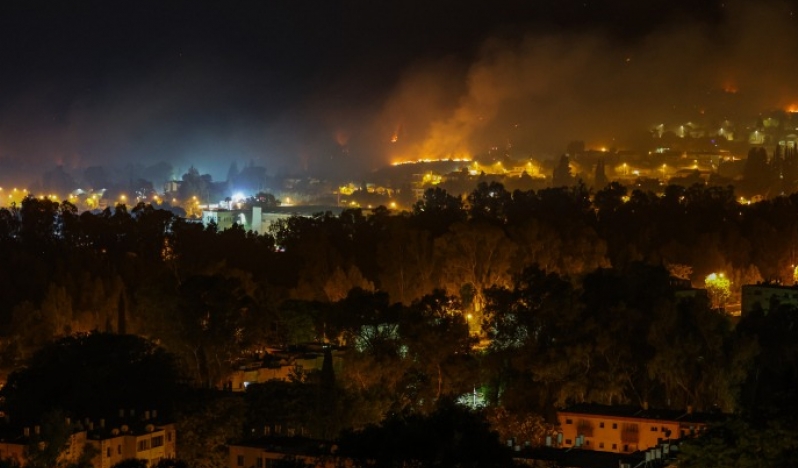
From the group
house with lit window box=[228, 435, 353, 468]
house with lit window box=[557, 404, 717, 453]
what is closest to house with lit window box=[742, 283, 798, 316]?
house with lit window box=[557, 404, 717, 453]

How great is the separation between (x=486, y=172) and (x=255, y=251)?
29.3 meters

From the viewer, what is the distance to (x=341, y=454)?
52.3 ft

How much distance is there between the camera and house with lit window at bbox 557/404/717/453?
20.3m

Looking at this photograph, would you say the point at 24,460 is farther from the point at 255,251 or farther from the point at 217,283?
the point at 255,251

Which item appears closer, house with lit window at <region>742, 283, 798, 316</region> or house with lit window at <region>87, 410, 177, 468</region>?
house with lit window at <region>87, 410, 177, 468</region>

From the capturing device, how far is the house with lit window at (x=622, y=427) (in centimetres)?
2031

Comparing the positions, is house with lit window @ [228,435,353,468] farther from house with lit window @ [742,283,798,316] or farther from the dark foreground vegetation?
house with lit window @ [742,283,798,316]

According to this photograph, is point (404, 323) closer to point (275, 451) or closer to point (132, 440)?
point (132, 440)

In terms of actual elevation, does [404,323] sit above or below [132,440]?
above

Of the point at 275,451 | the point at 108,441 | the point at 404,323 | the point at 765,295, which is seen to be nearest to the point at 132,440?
the point at 108,441

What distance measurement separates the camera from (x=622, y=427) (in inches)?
818

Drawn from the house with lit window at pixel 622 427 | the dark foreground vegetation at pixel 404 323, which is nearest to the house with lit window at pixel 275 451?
the dark foreground vegetation at pixel 404 323

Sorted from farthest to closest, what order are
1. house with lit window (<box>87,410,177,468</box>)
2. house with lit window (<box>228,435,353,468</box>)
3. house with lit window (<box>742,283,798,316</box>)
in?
house with lit window (<box>742,283,798,316</box>) < house with lit window (<box>87,410,177,468</box>) < house with lit window (<box>228,435,353,468</box>)

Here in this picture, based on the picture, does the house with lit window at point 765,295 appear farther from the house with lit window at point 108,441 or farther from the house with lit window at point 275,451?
the house with lit window at point 108,441
